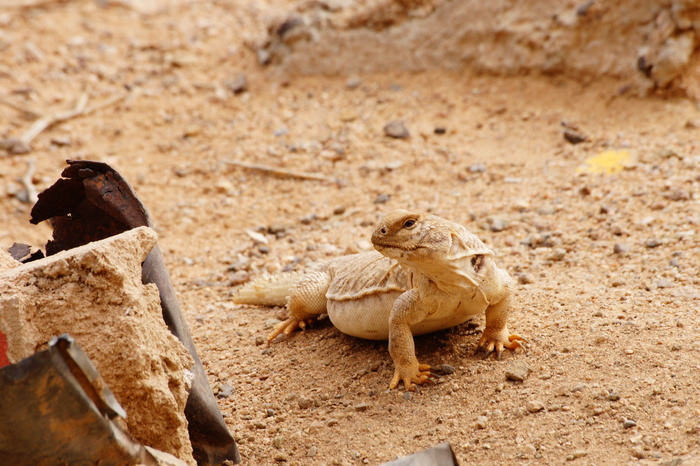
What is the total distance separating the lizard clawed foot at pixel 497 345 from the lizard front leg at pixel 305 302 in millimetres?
1257

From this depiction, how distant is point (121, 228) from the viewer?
3973 mm

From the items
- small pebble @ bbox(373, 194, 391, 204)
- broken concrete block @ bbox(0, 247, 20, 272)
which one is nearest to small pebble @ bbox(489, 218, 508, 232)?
small pebble @ bbox(373, 194, 391, 204)

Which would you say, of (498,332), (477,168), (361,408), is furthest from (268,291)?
(477,168)

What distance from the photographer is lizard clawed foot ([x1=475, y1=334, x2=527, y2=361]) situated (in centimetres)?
426

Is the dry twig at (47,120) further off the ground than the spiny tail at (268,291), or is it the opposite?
the dry twig at (47,120)

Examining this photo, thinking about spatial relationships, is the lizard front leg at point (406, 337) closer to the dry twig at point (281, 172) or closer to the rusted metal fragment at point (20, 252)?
the rusted metal fragment at point (20, 252)

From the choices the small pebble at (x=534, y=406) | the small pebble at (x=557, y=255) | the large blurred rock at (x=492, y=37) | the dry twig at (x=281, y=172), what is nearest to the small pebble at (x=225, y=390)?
the small pebble at (x=534, y=406)

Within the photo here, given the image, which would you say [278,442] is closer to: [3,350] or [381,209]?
[3,350]

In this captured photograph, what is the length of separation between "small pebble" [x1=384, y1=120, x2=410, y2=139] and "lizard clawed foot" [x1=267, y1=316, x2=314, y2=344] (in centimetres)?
424

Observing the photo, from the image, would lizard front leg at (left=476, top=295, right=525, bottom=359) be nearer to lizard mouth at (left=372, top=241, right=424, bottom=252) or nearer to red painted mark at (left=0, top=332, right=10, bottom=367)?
lizard mouth at (left=372, top=241, right=424, bottom=252)

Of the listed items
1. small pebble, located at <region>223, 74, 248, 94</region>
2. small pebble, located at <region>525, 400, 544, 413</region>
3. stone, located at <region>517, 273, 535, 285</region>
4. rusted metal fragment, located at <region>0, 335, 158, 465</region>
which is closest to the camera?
rusted metal fragment, located at <region>0, 335, 158, 465</region>

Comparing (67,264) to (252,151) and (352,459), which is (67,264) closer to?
(352,459)

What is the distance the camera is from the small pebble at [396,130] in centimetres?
892

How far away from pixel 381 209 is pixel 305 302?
260 centimetres
